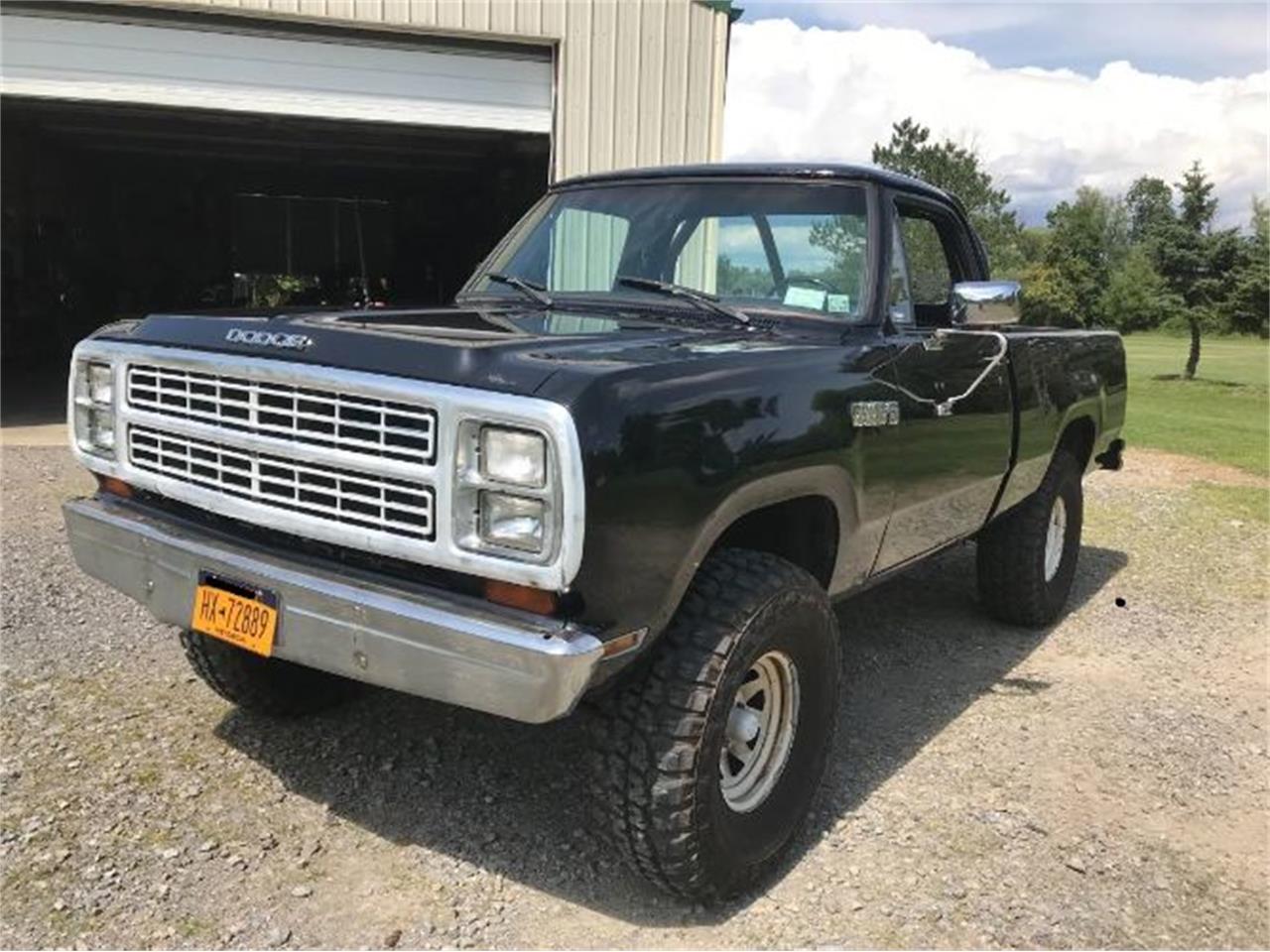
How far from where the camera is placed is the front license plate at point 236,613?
2.70 m

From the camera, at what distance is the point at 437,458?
2.44 m

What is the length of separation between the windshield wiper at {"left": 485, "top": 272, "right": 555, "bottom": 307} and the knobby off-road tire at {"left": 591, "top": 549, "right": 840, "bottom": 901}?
1365mm

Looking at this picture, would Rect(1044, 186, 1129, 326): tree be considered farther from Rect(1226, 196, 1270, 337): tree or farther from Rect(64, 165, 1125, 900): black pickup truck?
Rect(64, 165, 1125, 900): black pickup truck

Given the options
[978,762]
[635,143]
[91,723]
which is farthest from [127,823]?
[635,143]

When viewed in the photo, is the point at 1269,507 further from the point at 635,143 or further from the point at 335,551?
the point at 335,551

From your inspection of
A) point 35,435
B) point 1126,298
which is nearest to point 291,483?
point 35,435

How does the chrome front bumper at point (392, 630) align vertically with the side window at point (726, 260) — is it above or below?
below

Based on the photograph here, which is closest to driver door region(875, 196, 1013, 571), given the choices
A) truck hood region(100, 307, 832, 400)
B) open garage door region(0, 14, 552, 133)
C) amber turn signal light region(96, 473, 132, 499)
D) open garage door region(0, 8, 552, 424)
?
truck hood region(100, 307, 832, 400)

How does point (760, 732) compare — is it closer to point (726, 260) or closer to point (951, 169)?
point (726, 260)

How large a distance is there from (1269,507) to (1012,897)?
7.25 metres

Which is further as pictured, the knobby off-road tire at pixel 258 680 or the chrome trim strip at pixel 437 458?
the knobby off-road tire at pixel 258 680


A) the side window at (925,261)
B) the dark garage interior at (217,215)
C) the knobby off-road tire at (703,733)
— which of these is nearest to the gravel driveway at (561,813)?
the knobby off-road tire at (703,733)

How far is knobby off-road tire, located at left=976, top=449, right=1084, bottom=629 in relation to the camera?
5160 millimetres

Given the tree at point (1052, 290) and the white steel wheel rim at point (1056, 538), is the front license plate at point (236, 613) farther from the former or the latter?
the tree at point (1052, 290)
